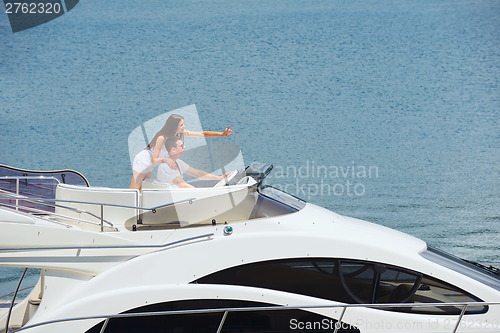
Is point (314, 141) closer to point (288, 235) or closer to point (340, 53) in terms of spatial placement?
point (340, 53)

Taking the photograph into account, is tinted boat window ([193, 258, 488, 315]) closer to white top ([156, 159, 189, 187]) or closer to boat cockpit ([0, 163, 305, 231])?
boat cockpit ([0, 163, 305, 231])

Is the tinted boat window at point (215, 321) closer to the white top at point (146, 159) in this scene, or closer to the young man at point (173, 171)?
the young man at point (173, 171)

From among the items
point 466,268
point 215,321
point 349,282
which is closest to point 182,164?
point 215,321

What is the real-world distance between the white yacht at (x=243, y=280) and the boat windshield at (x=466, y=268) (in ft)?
0.06

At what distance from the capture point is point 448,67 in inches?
1508

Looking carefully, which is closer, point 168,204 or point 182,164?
point 168,204

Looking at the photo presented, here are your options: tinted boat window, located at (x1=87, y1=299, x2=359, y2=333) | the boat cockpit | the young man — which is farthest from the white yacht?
the young man

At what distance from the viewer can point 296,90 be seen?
35125 millimetres

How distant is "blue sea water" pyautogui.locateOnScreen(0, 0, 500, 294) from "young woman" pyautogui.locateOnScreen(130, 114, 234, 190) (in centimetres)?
1289

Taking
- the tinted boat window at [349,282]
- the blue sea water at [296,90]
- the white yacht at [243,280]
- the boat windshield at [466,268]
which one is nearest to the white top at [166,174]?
the white yacht at [243,280]

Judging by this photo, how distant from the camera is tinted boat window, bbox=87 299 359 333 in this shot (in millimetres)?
3844

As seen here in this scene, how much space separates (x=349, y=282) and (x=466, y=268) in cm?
94

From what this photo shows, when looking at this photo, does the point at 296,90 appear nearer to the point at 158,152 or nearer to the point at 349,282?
the point at 158,152

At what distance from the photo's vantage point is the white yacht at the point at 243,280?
3.86 metres
